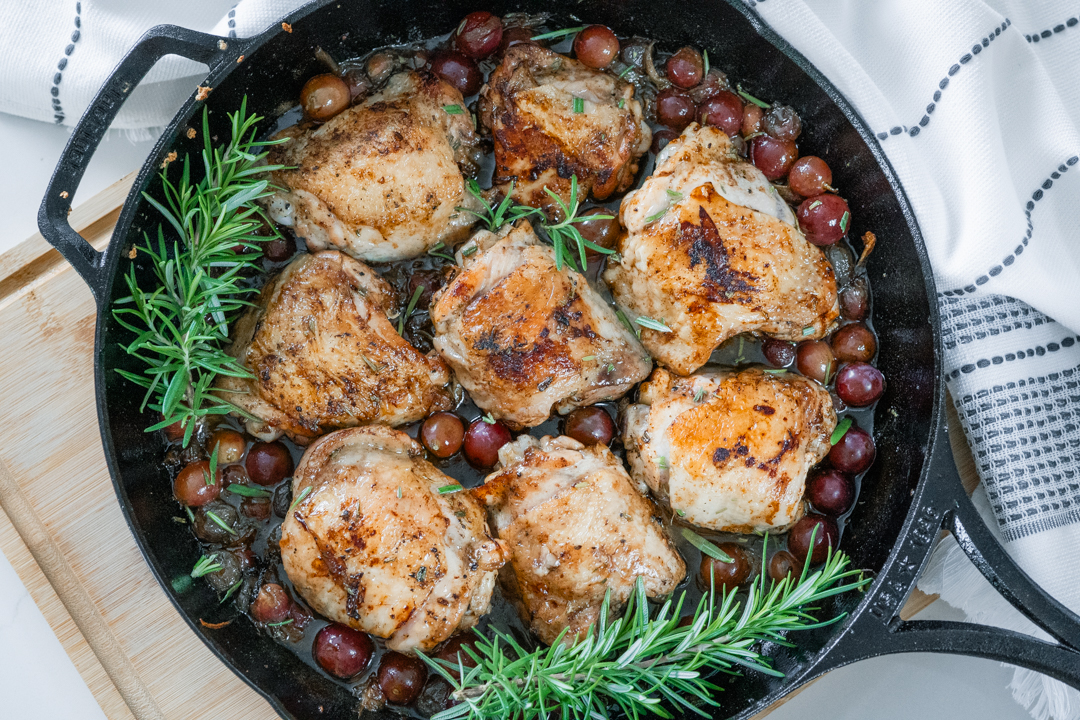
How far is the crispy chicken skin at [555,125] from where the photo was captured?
248cm

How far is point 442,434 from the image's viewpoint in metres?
2.52

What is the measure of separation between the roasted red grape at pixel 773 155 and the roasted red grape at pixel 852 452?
821mm

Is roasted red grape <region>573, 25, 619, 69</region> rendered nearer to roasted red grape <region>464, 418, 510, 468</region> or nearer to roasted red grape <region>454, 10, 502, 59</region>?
roasted red grape <region>454, 10, 502, 59</region>

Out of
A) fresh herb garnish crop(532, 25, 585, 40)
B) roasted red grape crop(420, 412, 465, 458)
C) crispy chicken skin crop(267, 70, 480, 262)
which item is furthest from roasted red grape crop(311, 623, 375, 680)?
fresh herb garnish crop(532, 25, 585, 40)

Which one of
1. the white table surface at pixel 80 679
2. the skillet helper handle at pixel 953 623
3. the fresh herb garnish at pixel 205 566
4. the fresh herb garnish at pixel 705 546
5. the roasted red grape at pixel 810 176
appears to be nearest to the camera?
the skillet helper handle at pixel 953 623

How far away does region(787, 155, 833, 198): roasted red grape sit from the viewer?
2582 millimetres

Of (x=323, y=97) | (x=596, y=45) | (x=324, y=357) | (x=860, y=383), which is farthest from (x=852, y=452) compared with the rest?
(x=323, y=97)

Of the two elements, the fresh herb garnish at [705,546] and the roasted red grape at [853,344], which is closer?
the fresh herb garnish at [705,546]

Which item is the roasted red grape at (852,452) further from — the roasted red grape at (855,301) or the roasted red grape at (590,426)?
the roasted red grape at (590,426)

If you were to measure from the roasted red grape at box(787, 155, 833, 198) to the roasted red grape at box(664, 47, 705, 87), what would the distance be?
0.41 meters

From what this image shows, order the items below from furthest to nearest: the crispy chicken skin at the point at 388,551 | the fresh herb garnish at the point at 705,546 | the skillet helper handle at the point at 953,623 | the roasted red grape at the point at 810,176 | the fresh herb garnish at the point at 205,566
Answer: the roasted red grape at the point at 810,176 < the fresh herb garnish at the point at 705,546 < the fresh herb garnish at the point at 205,566 < the crispy chicken skin at the point at 388,551 < the skillet helper handle at the point at 953,623

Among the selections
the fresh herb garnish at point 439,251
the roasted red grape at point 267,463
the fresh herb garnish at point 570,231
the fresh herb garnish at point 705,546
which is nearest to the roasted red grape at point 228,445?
the roasted red grape at point 267,463

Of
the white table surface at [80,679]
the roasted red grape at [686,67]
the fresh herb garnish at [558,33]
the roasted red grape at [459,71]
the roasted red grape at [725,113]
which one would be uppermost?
the fresh herb garnish at [558,33]

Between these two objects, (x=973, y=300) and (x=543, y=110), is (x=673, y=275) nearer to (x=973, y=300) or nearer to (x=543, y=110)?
(x=543, y=110)
